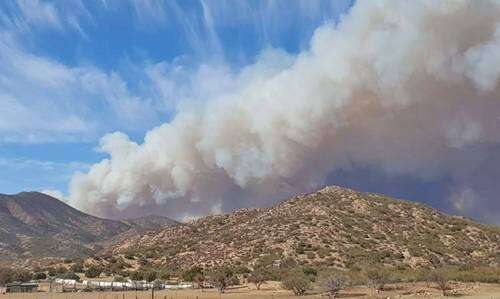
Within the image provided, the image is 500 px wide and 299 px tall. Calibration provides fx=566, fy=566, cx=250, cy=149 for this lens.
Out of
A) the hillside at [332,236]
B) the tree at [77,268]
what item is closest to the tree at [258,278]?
the hillside at [332,236]

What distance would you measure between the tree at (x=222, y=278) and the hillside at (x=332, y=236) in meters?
9.15

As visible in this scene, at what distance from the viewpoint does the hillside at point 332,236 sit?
102 m

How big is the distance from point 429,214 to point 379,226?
20281 millimetres

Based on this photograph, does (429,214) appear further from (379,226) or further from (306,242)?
(306,242)

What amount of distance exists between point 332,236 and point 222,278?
154ft

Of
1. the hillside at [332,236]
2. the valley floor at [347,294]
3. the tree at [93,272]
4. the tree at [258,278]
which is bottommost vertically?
the valley floor at [347,294]

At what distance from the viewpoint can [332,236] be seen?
113188mm

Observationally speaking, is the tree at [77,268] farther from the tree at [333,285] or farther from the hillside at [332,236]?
the tree at [333,285]

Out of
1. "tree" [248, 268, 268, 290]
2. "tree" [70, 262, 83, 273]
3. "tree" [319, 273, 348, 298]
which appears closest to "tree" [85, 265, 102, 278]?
"tree" [70, 262, 83, 273]

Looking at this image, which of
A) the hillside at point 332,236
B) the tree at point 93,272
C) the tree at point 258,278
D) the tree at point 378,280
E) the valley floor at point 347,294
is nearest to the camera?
the valley floor at point 347,294

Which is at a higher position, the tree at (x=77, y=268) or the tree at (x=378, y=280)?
the tree at (x=77, y=268)

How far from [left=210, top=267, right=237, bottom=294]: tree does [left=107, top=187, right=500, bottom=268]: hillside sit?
915 cm

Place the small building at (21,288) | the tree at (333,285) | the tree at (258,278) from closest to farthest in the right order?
the tree at (333,285) < the small building at (21,288) < the tree at (258,278)

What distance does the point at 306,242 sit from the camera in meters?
108
